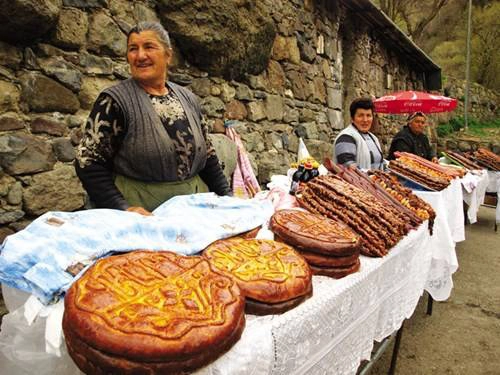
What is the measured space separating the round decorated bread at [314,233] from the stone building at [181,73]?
1.65 m

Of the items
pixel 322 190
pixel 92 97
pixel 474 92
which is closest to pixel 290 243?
pixel 322 190

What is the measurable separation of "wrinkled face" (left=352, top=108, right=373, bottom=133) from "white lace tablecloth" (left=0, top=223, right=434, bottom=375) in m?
1.74

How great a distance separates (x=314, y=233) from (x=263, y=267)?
1.19 ft

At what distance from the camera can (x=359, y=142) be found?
329 centimetres

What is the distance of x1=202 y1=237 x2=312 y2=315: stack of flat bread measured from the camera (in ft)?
3.44

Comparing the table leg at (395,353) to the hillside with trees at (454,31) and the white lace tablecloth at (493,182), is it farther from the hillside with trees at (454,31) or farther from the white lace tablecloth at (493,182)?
the hillside with trees at (454,31)

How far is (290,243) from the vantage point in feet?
4.69

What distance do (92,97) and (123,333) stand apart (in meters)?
2.29

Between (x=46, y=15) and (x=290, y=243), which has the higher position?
(x=46, y=15)

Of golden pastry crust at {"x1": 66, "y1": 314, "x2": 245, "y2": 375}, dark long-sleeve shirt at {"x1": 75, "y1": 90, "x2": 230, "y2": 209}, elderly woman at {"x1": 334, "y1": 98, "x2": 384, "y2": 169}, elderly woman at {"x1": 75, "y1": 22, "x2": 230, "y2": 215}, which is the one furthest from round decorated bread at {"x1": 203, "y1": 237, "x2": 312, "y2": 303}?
elderly woman at {"x1": 334, "y1": 98, "x2": 384, "y2": 169}

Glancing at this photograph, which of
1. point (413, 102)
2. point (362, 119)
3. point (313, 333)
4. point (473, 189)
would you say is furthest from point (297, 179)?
point (413, 102)

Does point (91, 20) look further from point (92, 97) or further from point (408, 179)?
point (408, 179)

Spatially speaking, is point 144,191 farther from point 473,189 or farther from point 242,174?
point 473,189

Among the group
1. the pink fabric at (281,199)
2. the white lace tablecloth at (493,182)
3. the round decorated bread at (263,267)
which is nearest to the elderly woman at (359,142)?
the pink fabric at (281,199)
